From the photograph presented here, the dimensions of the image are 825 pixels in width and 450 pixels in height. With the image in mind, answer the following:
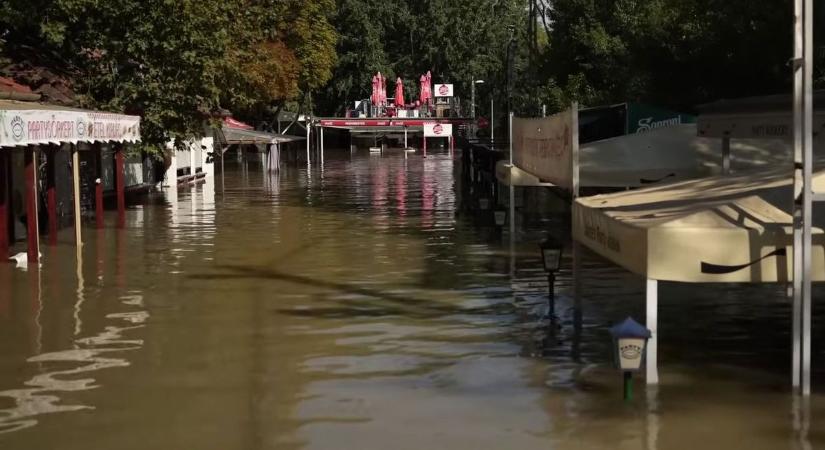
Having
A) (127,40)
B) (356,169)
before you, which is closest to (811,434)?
(127,40)

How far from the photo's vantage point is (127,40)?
1107 inches

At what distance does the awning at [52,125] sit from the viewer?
16031 mm

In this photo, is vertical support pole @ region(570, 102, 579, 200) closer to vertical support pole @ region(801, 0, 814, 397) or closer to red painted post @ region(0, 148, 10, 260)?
vertical support pole @ region(801, 0, 814, 397)

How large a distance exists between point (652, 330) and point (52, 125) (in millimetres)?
11205

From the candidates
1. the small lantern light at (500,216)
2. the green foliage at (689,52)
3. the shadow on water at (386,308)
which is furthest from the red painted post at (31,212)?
the green foliage at (689,52)

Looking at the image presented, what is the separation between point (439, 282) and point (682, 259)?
8468 millimetres

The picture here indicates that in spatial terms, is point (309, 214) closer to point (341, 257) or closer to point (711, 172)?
point (341, 257)

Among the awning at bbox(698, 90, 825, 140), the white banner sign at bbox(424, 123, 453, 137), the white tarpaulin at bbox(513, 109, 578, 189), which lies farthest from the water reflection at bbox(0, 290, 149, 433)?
the white banner sign at bbox(424, 123, 453, 137)

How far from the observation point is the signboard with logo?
96.9m

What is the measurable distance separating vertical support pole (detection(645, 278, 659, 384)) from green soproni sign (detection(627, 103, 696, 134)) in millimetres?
16797

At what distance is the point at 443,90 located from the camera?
9731 centimetres

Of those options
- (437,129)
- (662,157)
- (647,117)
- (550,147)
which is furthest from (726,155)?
(437,129)

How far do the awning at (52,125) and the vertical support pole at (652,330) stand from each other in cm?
894

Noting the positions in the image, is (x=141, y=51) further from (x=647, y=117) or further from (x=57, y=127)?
(x=647, y=117)
